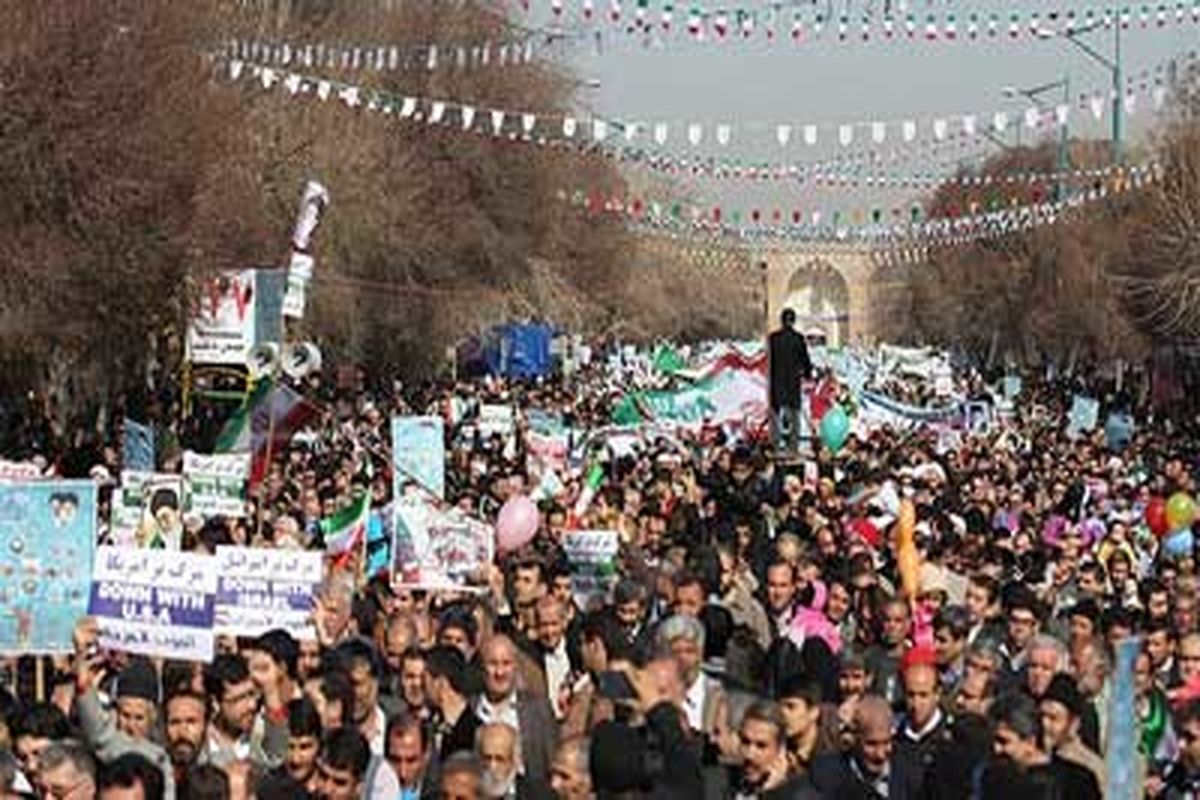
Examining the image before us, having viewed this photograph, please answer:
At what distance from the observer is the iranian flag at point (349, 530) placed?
1485 centimetres

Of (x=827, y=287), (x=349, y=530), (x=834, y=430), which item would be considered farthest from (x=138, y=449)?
(x=827, y=287)

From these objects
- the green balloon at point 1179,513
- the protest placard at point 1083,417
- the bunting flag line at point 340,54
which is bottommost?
the green balloon at point 1179,513

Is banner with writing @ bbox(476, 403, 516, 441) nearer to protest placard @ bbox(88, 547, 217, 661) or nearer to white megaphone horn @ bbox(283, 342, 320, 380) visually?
white megaphone horn @ bbox(283, 342, 320, 380)

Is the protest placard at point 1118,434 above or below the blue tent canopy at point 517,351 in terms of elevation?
below

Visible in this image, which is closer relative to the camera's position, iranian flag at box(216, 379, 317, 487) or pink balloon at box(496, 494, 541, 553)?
pink balloon at box(496, 494, 541, 553)

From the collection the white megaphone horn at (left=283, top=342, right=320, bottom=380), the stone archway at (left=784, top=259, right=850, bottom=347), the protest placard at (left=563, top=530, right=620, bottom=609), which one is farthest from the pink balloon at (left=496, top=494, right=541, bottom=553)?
the stone archway at (left=784, top=259, right=850, bottom=347)

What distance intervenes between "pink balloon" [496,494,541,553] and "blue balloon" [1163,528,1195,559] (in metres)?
4.21

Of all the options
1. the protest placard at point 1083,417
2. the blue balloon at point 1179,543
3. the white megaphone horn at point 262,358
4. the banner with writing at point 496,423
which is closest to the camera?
the blue balloon at point 1179,543

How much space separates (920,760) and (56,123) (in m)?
18.7

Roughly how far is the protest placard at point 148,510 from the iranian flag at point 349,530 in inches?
36.2

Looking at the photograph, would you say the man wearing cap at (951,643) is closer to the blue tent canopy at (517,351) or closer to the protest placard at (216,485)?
the protest placard at (216,485)

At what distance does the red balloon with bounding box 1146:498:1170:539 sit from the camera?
59.3ft

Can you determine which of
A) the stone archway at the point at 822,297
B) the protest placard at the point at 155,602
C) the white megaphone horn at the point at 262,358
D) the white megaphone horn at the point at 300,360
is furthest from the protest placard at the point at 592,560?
the stone archway at the point at 822,297

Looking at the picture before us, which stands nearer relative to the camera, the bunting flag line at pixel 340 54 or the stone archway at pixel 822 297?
the bunting flag line at pixel 340 54
